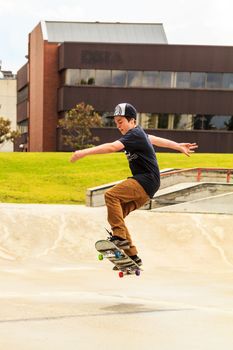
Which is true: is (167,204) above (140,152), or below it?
below

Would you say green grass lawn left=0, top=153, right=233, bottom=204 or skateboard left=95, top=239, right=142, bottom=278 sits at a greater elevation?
skateboard left=95, top=239, right=142, bottom=278

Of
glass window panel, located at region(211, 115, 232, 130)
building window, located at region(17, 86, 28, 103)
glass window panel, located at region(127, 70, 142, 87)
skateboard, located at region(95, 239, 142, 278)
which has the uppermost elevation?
glass window panel, located at region(127, 70, 142, 87)

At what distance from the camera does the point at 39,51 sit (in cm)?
5366

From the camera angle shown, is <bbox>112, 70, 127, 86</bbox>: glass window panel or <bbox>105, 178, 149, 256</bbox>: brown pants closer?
<bbox>105, 178, 149, 256</bbox>: brown pants

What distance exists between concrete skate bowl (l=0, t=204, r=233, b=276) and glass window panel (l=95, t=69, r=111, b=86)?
3531cm

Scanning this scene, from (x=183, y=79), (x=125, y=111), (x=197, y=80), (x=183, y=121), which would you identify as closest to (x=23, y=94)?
(x=183, y=79)

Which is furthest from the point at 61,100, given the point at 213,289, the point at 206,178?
the point at 213,289

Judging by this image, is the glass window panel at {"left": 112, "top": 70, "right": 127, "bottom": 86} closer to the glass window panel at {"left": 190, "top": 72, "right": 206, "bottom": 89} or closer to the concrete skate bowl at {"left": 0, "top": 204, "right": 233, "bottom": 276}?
the glass window panel at {"left": 190, "top": 72, "right": 206, "bottom": 89}

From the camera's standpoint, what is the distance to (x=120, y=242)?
5.69 meters

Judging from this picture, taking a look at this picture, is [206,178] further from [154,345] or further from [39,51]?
[39,51]

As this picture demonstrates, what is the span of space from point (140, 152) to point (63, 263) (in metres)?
4.09

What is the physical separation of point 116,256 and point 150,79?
140 feet

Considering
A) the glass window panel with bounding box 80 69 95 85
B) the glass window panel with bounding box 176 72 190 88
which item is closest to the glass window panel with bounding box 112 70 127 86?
the glass window panel with bounding box 80 69 95 85

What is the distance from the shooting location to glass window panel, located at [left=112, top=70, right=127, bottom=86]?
46.9m
